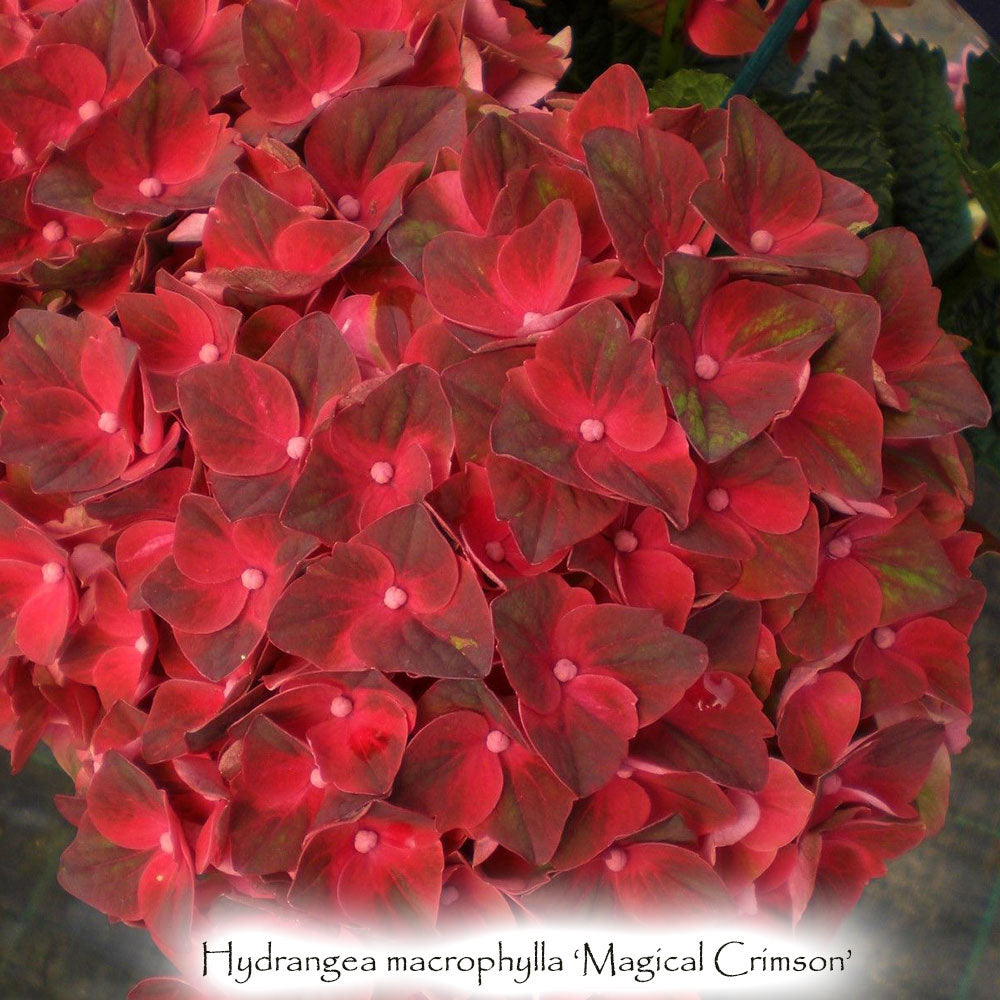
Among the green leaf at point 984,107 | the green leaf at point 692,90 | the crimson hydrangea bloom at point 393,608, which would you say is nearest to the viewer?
the crimson hydrangea bloom at point 393,608

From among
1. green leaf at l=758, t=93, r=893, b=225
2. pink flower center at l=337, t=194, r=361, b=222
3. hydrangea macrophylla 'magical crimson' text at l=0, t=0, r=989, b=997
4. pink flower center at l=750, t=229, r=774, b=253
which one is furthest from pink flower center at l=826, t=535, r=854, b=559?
green leaf at l=758, t=93, r=893, b=225

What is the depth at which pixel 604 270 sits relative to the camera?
15.0 inches

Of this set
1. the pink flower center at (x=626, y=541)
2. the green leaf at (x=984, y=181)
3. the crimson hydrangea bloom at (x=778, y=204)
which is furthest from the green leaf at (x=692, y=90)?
the pink flower center at (x=626, y=541)

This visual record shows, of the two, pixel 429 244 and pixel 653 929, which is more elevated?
pixel 429 244

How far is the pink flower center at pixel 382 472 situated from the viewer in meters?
0.36

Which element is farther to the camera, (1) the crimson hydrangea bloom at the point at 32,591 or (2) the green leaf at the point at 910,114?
(2) the green leaf at the point at 910,114

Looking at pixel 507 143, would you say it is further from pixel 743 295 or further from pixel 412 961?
pixel 412 961

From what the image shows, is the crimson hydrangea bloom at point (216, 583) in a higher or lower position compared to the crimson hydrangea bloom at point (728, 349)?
lower

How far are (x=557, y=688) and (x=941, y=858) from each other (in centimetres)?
40

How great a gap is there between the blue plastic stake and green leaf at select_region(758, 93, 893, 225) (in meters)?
0.14

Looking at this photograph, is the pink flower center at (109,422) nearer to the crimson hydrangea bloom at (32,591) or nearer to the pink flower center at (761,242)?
the crimson hydrangea bloom at (32,591)

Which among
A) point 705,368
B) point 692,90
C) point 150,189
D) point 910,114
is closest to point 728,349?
point 705,368

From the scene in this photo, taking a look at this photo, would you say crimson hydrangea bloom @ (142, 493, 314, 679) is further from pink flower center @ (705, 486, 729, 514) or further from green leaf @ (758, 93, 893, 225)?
green leaf @ (758, 93, 893, 225)

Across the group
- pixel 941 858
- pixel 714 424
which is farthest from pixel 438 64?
pixel 941 858
